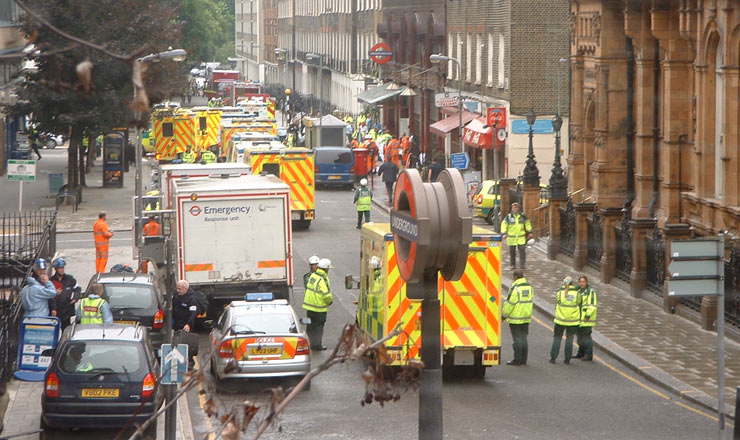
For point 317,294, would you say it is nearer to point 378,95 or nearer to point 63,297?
point 63,297

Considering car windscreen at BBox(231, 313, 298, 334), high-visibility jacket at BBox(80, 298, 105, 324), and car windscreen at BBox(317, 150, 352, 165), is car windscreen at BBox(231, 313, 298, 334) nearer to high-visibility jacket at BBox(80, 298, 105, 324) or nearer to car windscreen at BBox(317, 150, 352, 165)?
high-visibility jacket at BBox(80, 298, 105, 324)

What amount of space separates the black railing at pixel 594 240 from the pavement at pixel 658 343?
51 centimetres

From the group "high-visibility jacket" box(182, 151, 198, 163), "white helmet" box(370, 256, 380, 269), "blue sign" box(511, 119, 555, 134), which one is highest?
"blue sign" box(511, 119, 555, 134)

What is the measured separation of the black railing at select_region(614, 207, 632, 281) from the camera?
90.0 ft

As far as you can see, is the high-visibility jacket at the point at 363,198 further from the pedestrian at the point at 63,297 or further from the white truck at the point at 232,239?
the pedestrian at the point at 63,297

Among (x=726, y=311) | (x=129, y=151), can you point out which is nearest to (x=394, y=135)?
(x=129, y=151)

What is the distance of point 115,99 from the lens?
1657 inches

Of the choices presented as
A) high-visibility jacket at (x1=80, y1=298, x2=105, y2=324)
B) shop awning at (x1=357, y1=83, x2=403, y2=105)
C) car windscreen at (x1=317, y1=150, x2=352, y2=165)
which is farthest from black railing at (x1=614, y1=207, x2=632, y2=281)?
shop awning at (x1=357, y1=83, x2=403, y2=105)

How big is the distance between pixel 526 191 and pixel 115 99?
14391mm

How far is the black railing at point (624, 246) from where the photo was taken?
90.0 ft

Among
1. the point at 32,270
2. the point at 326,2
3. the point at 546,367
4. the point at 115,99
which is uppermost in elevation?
the point at 326,2

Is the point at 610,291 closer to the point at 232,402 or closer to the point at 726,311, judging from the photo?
the point at 726,311

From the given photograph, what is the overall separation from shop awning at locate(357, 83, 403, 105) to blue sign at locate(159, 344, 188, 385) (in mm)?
51576

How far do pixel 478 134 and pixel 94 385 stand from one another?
3257 centimetres
